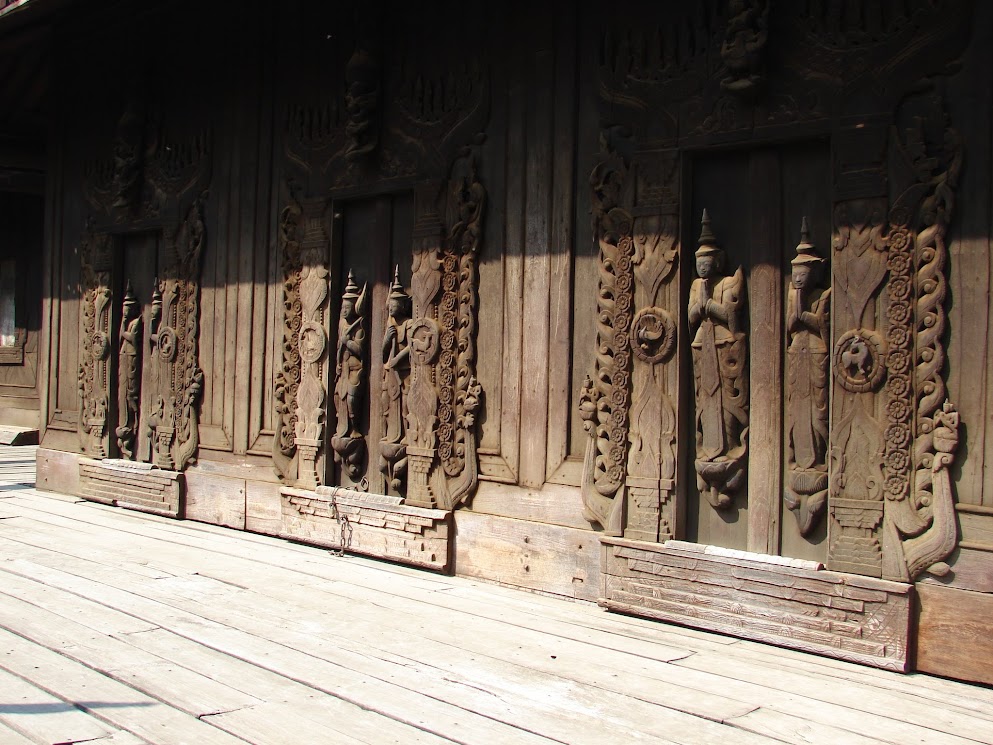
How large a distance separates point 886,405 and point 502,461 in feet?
7.07

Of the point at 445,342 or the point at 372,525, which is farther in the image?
the point at 372,525

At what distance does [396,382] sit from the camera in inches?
244

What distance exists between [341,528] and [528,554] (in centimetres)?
154

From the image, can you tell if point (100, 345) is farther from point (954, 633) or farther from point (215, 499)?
point (954, 633)

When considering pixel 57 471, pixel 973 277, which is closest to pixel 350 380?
pixel 973 277

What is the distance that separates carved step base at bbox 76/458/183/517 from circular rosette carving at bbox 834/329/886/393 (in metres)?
5.30

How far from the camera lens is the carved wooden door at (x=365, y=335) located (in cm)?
630

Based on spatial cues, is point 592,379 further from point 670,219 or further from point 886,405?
point 886,405

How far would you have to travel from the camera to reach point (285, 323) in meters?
6.99

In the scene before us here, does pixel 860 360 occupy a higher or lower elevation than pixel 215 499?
higher

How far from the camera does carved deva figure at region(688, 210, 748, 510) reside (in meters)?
4.62

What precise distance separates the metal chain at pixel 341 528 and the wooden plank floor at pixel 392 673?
616 mm

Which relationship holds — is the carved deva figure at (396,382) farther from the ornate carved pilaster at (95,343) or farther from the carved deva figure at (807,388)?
the ornate carved pilaster at (95,343)

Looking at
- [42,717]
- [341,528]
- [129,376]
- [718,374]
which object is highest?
[718,374]
